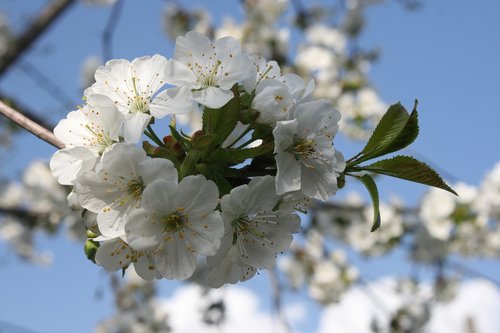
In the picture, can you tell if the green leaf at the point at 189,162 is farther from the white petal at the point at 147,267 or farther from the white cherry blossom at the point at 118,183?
the white petal at the point at 147,267

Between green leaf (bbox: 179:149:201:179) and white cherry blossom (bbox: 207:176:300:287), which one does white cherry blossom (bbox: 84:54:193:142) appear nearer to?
green leaf (bbox: 179:149:201:179)

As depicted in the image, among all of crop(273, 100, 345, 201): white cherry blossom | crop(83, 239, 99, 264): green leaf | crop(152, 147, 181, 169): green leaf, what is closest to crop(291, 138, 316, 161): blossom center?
crop(273, 100, 345, 201): white cherry blossom

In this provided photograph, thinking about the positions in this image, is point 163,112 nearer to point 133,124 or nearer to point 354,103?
point 133,124

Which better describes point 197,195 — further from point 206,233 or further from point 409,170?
point 409,170

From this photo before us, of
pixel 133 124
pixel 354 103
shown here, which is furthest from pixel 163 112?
pixel 354 103

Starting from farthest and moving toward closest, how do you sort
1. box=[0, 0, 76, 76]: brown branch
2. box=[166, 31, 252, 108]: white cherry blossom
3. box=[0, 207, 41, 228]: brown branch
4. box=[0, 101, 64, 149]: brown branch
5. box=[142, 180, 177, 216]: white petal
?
box=[0, 207, 41, 228]: brown branch
box=[0, 0, 76, 76]: brown branch
box=[0, 101, 64, 149]: brown branch
box=[166, 31, 252, 108]: white cherry blossom
box=[142, 180, 177, 216]: white petal

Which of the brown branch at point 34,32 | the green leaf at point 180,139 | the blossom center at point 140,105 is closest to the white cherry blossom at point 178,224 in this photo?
the green leaf at point 180,139
